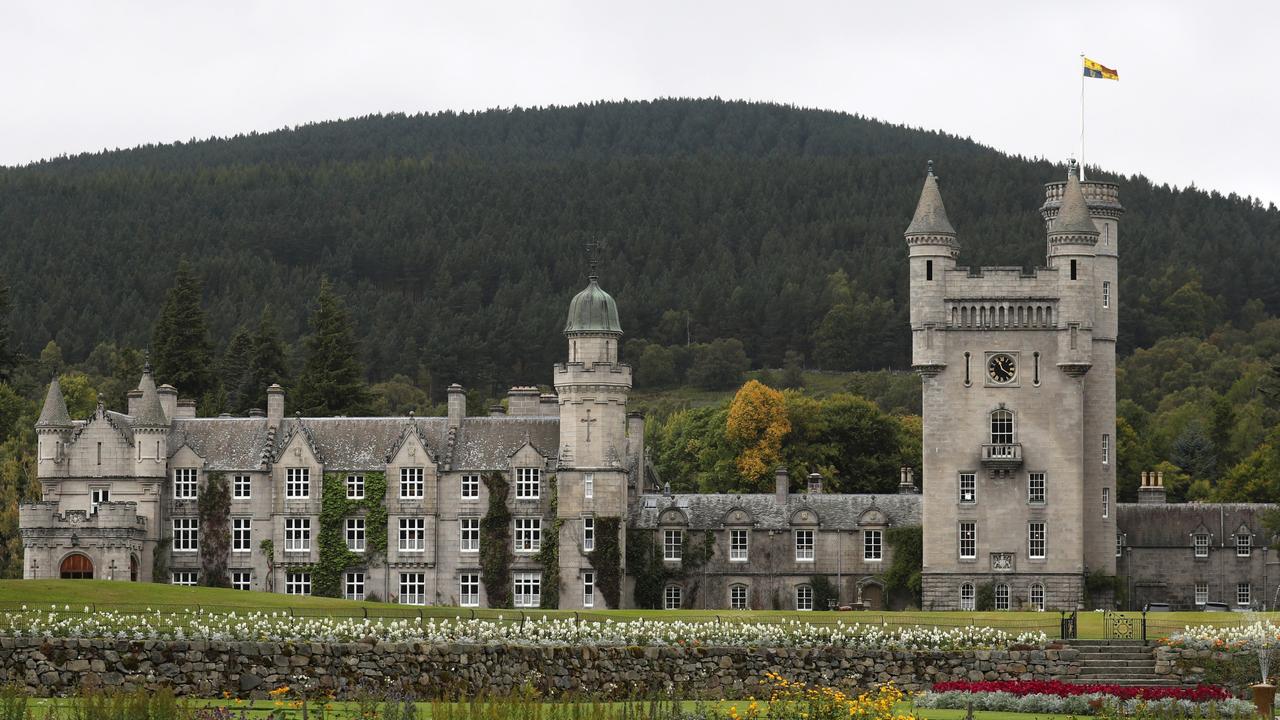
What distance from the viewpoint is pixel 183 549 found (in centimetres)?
8794

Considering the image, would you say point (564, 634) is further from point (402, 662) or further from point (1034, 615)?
point (1034, 615)

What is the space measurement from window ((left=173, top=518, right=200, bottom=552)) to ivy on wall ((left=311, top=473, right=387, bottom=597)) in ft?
16.1

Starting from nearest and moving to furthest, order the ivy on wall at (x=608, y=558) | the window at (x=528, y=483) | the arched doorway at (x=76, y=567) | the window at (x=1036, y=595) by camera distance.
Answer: the arched doorway at (x=76, y=567) < the window at (x=1036, y=595) < the ivy on wall at (x=608, y=558) < the window at (x=528, y=483)


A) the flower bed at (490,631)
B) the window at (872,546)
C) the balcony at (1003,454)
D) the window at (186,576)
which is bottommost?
the flower bed at (490,631)

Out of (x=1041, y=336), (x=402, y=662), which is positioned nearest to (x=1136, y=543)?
(x=1041, y=336)

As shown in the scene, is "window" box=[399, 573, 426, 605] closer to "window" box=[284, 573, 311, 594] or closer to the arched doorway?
"window" box=[284, 573, 311, 594]

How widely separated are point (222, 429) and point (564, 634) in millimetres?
35021

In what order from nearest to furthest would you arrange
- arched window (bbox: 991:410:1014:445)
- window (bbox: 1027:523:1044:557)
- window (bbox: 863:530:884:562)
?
window (bbox: 1027:523:1044:557), arched window (bbox: 991:410:1014:445), window (bbox: 863:530:884:562)

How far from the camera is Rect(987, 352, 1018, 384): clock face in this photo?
86.2 m

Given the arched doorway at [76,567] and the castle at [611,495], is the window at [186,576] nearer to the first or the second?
the castle at [611,495]

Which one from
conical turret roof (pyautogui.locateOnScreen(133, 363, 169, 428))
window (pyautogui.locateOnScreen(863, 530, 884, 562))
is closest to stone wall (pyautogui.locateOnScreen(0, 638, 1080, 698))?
window (pyautogui.locateOnScreen(863, 530, 884, 562))

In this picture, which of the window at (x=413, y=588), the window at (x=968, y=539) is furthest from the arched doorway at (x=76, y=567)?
the window at (x=968, y=539)

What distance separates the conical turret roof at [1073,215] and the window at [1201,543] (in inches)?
562

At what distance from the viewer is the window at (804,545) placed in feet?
290
